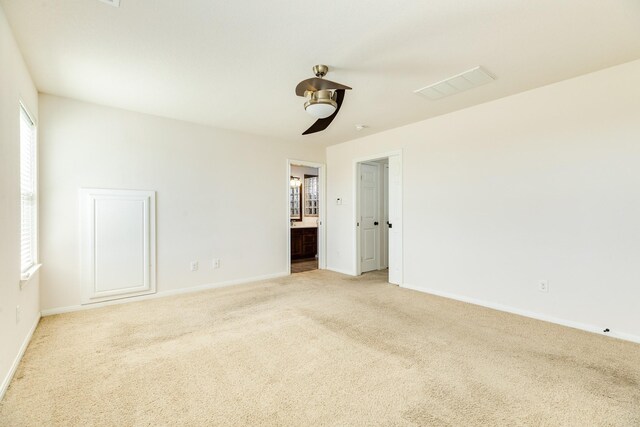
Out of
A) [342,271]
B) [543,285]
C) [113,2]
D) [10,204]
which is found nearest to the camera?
[113,2]

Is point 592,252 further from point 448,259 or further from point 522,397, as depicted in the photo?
point 522,397

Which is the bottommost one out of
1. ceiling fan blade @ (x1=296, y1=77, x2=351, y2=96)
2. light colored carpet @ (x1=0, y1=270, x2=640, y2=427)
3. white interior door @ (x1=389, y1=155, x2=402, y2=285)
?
light colored carpet @ (x1=0, y1=270, x2=640, y2=427)

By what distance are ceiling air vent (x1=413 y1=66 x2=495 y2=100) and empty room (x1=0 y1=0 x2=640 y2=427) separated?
31mm

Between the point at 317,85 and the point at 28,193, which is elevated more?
the point at 317,85

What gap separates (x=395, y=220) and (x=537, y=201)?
1.90 m

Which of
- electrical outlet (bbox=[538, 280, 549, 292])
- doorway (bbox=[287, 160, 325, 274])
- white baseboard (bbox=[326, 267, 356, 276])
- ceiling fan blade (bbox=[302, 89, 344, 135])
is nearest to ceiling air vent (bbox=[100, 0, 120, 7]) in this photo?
ceiling fan blade (bbox=[302, 89, 344, 135])

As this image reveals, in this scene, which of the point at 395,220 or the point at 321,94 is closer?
the point at 321,94

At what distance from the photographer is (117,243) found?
371 centimetres

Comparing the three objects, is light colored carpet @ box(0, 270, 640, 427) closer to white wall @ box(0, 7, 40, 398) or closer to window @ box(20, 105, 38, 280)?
white wall @ box(0, 7, 40, 398)

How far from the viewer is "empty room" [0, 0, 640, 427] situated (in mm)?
1922

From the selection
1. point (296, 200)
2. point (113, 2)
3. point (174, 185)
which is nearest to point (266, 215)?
point (174, 185)

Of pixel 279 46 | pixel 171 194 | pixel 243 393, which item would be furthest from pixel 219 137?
pixel 243 393

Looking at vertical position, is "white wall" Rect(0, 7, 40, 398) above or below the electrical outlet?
above

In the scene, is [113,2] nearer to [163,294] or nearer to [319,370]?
[319,370]
